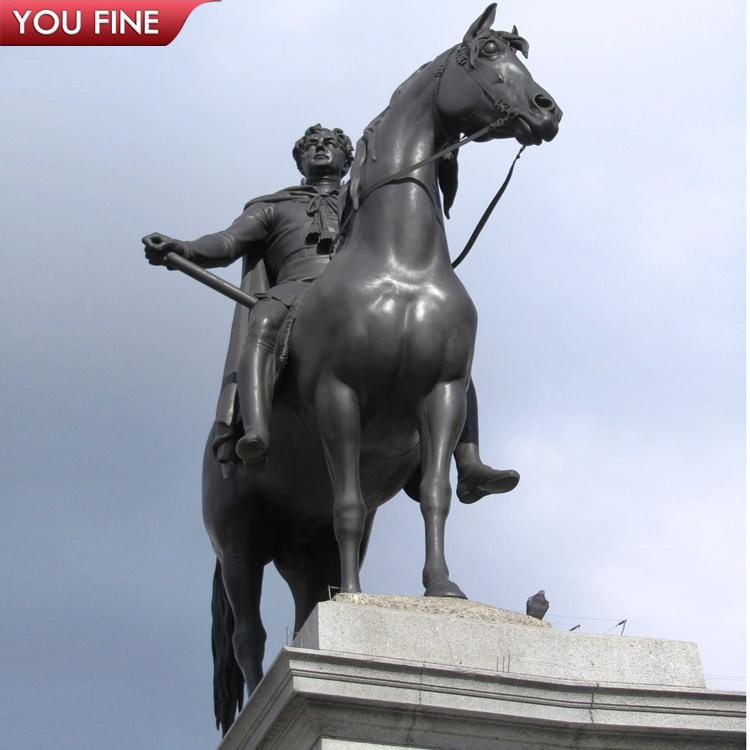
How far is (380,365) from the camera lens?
11.0 metres

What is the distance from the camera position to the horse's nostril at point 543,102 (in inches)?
450

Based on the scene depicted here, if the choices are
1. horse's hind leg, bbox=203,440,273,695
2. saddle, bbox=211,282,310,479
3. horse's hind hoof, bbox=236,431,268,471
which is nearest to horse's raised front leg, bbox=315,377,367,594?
horse's hind hoof, bbox=236,431,268,471

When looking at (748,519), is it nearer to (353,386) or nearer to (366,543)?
(353,386)

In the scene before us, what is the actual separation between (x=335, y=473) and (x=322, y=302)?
1272 millimetres

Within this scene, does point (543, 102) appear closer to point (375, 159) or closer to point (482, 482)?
point (375, 159)

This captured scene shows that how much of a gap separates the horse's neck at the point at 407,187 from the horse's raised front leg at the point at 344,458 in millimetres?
1123

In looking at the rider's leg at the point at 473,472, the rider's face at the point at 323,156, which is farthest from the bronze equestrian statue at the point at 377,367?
the rider's face at the point at 323,156

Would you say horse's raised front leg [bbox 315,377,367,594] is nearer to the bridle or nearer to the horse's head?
the bridle

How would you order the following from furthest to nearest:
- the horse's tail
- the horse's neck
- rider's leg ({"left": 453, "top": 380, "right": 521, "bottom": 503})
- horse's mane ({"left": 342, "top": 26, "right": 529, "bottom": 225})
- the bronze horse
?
the horse's tail, horse's mane ({"left": 342, "top": 26, "right": 529, "bottom": 225}), the horse's neck, rider's leg ({"left": 453, "top": 380, "right": 521, "bottom": 503}), the bronze horse

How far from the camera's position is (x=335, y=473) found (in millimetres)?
10969

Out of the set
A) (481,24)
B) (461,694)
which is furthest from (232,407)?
(461,694)

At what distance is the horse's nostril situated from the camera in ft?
37.5

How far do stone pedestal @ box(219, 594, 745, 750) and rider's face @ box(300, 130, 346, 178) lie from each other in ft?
18.9

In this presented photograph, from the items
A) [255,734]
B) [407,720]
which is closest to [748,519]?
[407,720]
